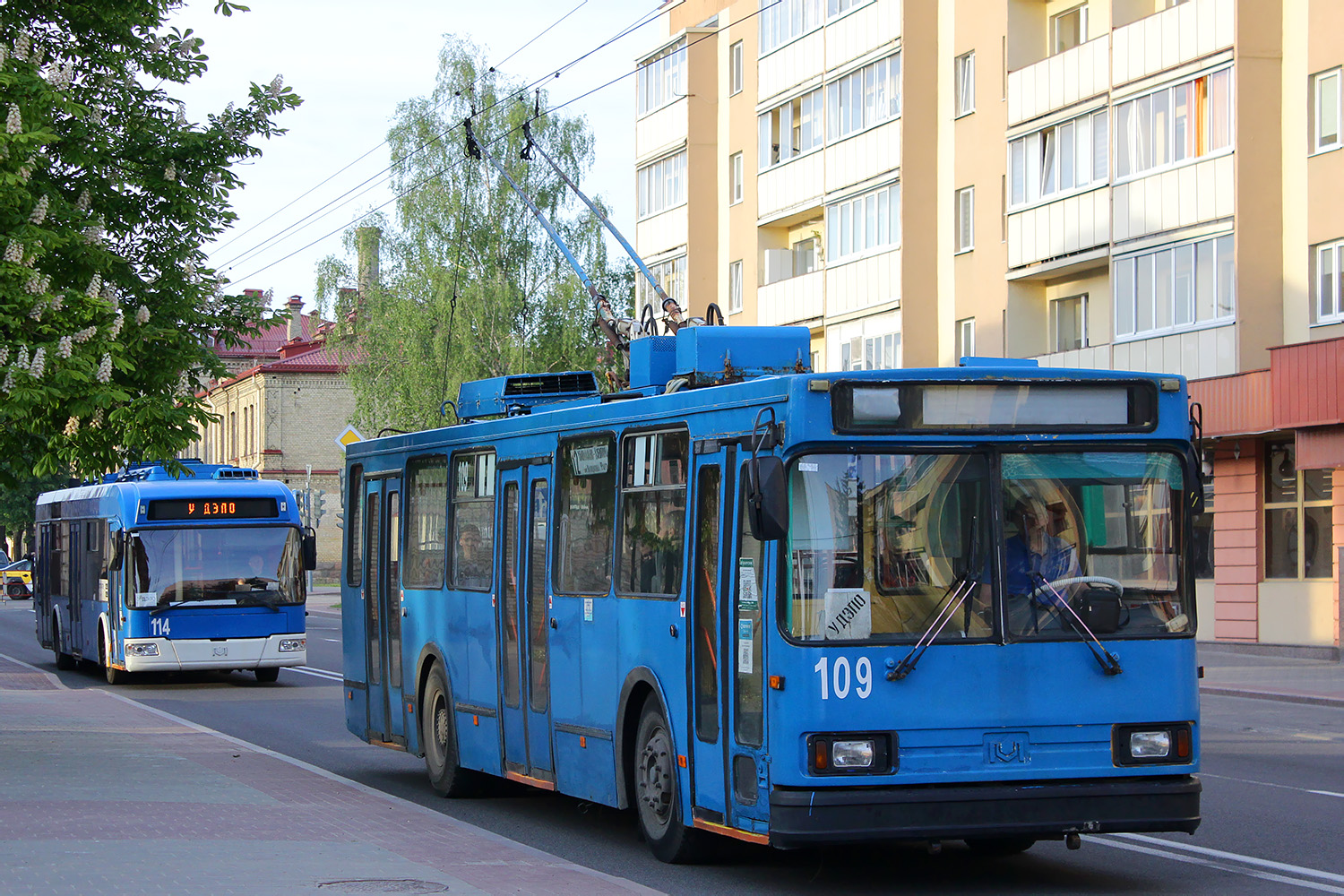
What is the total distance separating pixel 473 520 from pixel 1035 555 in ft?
17.3

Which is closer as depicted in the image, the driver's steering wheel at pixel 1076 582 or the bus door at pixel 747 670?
the bus door at pixel 747 670

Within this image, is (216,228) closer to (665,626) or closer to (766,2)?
(665,626)

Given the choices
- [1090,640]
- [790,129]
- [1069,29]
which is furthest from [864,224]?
[1090,640]

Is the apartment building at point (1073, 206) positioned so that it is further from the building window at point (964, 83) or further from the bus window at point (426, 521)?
the bus window at point (426, 521)

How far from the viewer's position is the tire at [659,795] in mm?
9711

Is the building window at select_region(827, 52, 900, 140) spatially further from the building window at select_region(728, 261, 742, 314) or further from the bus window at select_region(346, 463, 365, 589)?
the bus window at select_region(346, 463, 365, 589)

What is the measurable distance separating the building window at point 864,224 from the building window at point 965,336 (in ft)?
8.21

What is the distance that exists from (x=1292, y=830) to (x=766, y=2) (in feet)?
121

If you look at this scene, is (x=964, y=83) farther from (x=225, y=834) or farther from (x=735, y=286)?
(x=225, y=834)

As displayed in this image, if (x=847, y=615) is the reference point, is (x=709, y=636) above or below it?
below

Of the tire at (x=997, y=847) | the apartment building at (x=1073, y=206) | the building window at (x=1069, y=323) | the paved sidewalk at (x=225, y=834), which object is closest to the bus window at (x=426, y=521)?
the paved sidewalk at (x=225, y=834)

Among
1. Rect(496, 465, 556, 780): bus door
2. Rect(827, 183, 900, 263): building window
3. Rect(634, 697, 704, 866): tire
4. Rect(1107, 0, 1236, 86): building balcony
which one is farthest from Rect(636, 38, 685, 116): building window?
Rect(634, 697, 704, 866): tire

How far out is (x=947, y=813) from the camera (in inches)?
329

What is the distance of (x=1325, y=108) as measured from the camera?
29.2m
